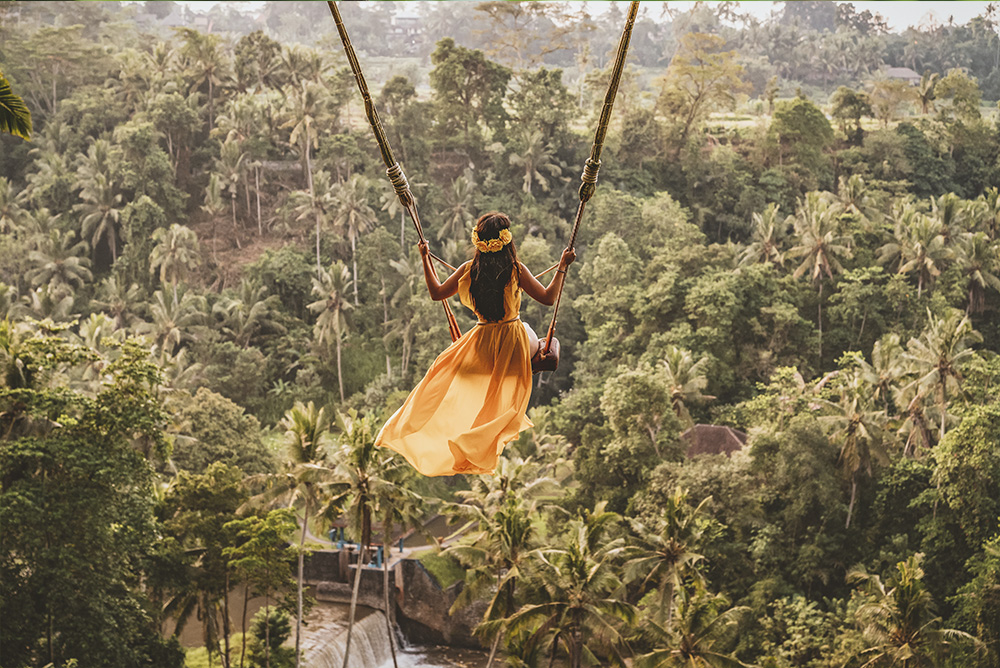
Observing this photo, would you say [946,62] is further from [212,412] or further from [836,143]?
[212,412]

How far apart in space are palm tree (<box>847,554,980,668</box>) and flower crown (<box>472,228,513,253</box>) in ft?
51.9

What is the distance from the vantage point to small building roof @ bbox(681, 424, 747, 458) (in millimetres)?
26766

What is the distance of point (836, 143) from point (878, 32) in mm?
21241

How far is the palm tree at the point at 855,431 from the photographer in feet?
71.6

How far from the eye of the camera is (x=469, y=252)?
3431 centimetres

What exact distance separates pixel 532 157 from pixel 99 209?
1889 centimetres

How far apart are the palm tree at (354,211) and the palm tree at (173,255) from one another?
19.6 feet

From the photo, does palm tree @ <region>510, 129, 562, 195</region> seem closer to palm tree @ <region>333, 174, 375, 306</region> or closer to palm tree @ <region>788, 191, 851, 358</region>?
palm tree @ <region>333, 174, 375, 306</region>

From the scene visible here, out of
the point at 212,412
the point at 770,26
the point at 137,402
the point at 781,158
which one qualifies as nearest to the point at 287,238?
the point at 212,412

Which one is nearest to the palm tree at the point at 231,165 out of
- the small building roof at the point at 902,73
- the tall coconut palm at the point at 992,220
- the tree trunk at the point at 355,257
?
the tree trunk at the point at 355,257

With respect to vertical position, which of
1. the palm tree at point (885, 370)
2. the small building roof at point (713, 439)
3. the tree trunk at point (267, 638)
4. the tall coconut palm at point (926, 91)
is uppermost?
the tall coconut palm at point (926, 91)

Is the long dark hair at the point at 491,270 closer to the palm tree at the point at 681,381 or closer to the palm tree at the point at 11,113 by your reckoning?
the palm tree at the point at 11,113

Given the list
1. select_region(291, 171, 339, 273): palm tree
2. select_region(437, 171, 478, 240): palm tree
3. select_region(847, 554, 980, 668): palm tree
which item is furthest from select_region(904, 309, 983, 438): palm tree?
select_region(291, 171, 339, 273): palm tree

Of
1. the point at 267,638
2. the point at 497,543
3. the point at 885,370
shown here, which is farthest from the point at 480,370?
the point at 885,370
